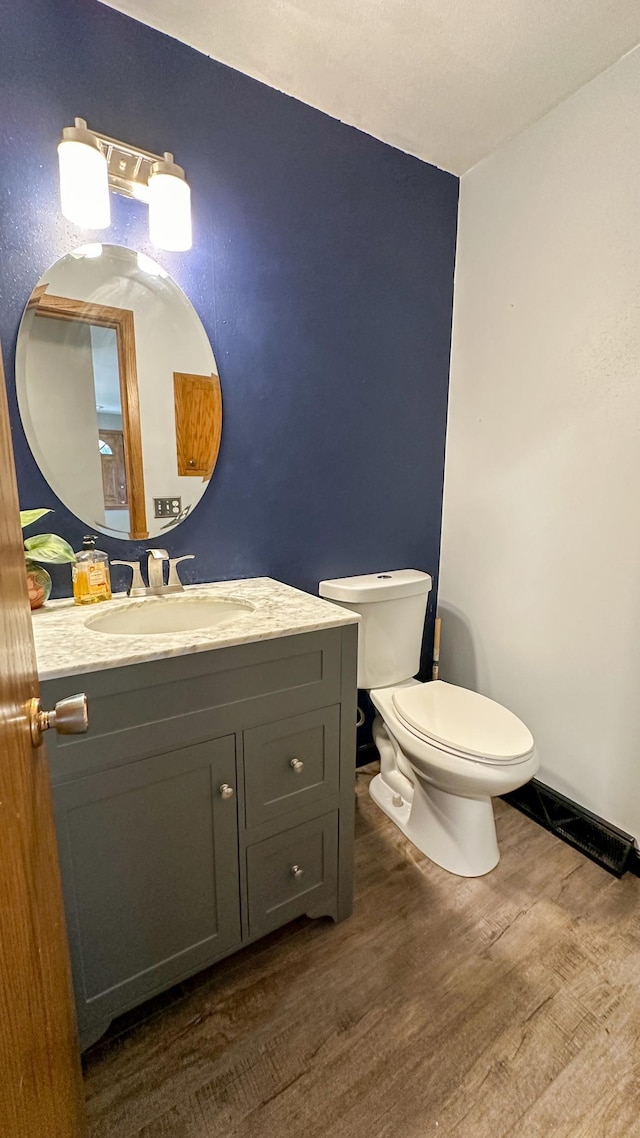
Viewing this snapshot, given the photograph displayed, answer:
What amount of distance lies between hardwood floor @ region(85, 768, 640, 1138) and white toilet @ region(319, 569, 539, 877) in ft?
0.56

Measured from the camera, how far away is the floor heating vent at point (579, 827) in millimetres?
1486

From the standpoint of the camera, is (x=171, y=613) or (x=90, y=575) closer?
(x=90, y=575)

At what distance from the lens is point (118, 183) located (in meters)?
1.21

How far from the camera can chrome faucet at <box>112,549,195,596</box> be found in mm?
1345

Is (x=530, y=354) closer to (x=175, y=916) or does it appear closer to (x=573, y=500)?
(x=573, y=500)

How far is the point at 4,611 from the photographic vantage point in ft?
1.55

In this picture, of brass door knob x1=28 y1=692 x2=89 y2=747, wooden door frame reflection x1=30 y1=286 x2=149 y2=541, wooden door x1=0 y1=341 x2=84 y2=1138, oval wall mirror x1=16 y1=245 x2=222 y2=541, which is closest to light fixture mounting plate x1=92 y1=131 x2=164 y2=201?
oval wall mirror x1=16 y1=245 x2=222 y2=541

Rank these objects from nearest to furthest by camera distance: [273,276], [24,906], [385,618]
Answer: [24,906], [273,276], [385,618]

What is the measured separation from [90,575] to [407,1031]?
4.25 feet

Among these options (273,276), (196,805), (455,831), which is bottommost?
(455,831)

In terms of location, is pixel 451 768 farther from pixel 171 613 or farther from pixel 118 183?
pixel 118 183

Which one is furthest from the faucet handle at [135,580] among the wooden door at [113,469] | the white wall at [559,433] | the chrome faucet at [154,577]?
the white wall at [559,433]

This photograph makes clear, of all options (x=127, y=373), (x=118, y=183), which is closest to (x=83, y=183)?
(x=118, y=183)

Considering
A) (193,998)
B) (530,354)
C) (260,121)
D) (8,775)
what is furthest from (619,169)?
(193,998)
